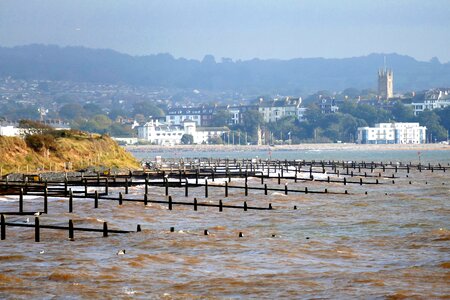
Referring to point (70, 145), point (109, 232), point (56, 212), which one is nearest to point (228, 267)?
point (109, 232)

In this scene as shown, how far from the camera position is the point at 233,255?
39.7 m

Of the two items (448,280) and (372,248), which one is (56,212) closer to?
(372,248)

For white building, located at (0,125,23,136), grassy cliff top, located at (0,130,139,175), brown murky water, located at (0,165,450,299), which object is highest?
white building, located at (0,125,23,136)

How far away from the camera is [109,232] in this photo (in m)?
45.5

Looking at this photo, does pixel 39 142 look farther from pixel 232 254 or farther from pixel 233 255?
pixel 233 255

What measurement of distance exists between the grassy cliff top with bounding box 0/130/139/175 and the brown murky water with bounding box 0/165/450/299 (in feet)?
126

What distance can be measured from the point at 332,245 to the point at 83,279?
1190 cm

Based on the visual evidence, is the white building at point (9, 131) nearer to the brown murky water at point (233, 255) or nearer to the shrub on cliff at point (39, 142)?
→ the shrub on cliff at point (39, 142)

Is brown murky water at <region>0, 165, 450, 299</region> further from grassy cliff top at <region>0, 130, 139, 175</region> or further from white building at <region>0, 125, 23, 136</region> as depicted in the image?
white building at <region>0, 125, 23, 136</region>

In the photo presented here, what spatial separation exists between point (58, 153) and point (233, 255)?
7162cm

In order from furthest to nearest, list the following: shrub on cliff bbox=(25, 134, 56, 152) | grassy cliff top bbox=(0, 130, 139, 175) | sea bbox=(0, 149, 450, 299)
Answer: shrub on cliff bbox=(25, 134, 56, 152)
grassy cliff top bbox=(0, 130, 139, 175)
sea bbox=(0, 149, 450, 299)

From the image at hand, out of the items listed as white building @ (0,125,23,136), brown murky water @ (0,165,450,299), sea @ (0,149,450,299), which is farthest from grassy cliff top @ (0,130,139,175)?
brown murky water @ (0,165,450,299)

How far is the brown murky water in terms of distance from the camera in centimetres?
3319

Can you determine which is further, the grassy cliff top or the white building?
the white building
